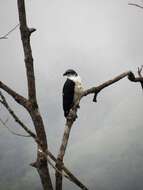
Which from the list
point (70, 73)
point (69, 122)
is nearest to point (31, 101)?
point (69, 122)

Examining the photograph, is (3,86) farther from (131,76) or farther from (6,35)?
(131,76)

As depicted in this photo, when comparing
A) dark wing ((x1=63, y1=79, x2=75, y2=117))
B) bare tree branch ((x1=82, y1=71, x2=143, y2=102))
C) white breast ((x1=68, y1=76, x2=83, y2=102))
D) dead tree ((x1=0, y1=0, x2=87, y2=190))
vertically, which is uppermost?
dead tree ((x1=0, y1=0, x2=87, y2=190))

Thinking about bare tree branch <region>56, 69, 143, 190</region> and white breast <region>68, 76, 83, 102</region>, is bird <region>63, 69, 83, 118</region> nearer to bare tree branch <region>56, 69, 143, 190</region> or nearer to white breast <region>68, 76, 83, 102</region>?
white breast <region>68, 76, 83, 102</region>

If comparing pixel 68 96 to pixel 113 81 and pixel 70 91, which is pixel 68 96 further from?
pixel 113 81

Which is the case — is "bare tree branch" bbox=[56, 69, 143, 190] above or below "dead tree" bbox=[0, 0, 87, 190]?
below

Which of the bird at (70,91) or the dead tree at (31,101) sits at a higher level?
the dead tree at (31,101)

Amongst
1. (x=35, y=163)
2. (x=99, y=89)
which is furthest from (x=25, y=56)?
(x=99, y=89)

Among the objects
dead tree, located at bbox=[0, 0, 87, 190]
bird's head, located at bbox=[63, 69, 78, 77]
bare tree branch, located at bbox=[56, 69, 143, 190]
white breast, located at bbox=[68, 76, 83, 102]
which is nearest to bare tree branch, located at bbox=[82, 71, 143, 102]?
bare tree branch, located at bbox=[56, 69, 143, 190]

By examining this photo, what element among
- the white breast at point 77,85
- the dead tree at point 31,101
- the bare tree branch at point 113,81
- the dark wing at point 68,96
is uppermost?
the dead tree at point 31,101

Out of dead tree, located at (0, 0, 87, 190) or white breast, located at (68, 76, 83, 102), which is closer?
dead tree, located at (0, 0, 87, 190)

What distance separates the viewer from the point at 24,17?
6.00 meters

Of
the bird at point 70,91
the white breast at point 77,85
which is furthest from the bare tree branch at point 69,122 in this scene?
the bird at point 70,91

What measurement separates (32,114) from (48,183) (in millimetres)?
1032

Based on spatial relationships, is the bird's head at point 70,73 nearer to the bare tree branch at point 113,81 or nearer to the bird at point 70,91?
the bird at point 70,91
